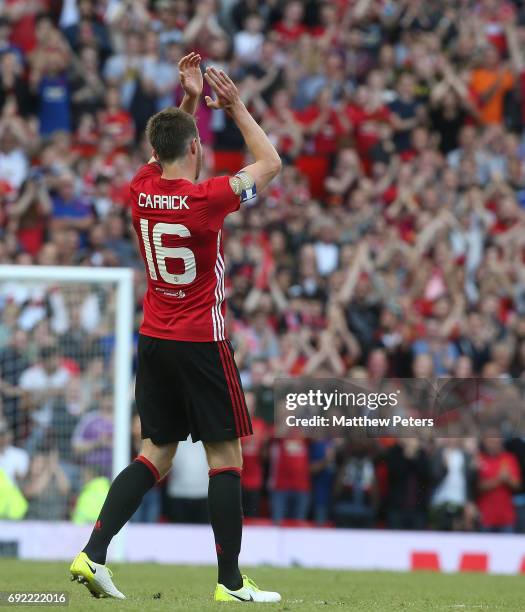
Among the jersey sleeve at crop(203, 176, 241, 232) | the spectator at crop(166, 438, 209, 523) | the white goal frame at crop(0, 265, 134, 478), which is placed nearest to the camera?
the jersey sleeve at crop(203, 176, 241, 232)

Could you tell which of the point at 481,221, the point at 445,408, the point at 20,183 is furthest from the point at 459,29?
the point at 445,408

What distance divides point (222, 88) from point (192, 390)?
1.56 m

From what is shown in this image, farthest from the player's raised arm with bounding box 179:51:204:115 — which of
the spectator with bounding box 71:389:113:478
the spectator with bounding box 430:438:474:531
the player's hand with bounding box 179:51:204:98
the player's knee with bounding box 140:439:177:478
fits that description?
the spectator with bounding box 430:438:474:531

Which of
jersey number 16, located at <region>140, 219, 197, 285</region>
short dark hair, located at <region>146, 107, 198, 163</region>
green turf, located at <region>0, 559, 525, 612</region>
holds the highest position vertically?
short dark hair, located at <region>146, 107, 198, 163</region>

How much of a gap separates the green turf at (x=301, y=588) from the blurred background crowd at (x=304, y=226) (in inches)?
89.4

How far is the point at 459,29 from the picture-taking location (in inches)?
805

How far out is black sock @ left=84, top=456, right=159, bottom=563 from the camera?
6543 millimetres

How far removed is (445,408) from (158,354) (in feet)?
15.6

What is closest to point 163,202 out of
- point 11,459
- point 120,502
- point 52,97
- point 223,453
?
point 223,453

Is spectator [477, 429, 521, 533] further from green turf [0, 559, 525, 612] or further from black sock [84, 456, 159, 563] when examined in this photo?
black sock [84, 456, 159, 563]

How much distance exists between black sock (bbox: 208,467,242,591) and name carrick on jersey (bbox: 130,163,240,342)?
29.7 inches

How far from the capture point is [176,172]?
6.67 m

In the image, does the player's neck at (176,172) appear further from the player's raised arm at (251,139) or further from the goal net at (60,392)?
the goal net at (60,392)

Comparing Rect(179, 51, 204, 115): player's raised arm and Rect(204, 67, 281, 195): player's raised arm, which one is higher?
Rect(179, 51, 204, 115): player's raised arm
